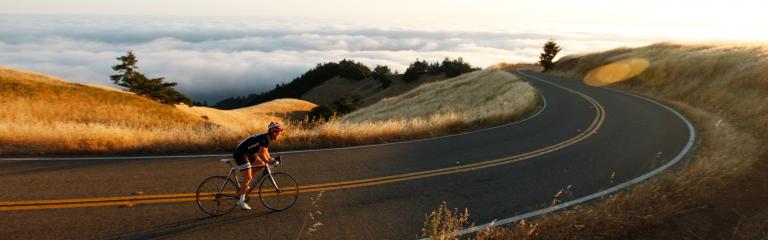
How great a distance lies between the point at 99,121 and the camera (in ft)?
121

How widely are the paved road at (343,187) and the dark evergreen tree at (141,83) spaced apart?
170 feet

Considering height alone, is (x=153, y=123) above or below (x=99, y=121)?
below

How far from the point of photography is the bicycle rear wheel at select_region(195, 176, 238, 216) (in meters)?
7.53

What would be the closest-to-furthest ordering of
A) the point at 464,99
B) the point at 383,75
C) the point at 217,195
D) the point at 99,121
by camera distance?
the point at 217,195 → the point at 99,121 → the point at 464,99 → the point at 383,75

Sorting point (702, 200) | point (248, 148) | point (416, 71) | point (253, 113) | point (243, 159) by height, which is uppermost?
point (416, 71)

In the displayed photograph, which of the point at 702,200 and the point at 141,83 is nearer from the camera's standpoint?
the point at 702,200

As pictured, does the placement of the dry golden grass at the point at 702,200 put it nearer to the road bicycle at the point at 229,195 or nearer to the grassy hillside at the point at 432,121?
the road bicycle at the point at 229,195

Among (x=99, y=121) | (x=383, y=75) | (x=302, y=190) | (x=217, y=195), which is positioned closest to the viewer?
(x=217, y=195)

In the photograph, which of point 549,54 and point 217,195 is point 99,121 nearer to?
point 217,195

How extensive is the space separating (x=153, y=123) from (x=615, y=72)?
4554 cm

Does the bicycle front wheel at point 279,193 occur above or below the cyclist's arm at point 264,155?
below

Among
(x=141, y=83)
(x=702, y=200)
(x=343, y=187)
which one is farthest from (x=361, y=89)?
(x=702, y=200)

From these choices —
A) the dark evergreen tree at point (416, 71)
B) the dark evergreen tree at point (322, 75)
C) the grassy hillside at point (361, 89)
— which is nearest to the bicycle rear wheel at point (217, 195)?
the grassy hillside at point (361, 89)

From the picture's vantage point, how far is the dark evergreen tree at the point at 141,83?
5719 cm
